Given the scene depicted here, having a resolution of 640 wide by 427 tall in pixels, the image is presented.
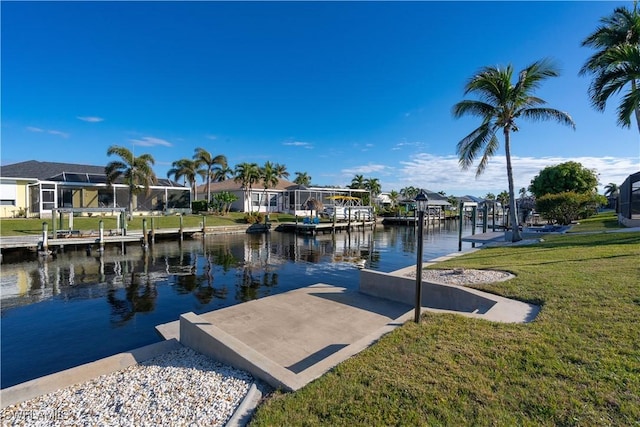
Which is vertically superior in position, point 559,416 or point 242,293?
point 559,416

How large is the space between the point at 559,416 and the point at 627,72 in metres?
16.4

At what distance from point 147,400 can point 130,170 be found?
106ft

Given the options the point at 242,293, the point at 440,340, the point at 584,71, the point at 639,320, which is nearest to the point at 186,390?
the point at 440,340

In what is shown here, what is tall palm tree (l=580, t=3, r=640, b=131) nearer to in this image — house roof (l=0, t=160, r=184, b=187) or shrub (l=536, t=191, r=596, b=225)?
shrub (l=536, t=191, r=596, b=225)

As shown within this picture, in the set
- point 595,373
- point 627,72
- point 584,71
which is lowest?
point 595,373

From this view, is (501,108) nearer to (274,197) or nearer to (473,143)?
(473,143)

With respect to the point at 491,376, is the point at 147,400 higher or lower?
lower

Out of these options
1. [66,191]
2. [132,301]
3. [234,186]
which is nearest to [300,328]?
[132,301]

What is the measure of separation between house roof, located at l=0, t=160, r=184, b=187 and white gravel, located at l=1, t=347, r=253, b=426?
3420 cm

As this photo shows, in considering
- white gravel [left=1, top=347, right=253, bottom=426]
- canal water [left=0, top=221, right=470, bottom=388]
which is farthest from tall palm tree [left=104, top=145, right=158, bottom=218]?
white gravel [left=1, top=347, right=253, bottom=426]

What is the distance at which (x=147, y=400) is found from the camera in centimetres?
401

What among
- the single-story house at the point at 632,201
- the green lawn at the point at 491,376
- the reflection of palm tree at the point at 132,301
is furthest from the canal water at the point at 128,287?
the single-story house at the point at 632,201

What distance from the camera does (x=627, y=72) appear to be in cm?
1318

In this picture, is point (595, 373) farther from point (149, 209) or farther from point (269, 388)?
point (149, 209)
